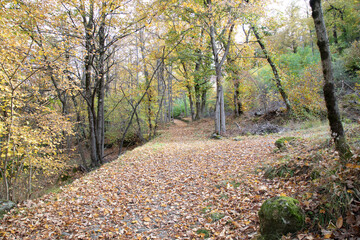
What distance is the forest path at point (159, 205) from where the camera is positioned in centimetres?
406

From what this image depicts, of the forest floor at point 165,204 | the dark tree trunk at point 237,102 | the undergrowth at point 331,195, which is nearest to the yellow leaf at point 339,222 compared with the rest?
the undergrowth at point 331,195

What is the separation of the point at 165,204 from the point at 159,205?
161 millimetres

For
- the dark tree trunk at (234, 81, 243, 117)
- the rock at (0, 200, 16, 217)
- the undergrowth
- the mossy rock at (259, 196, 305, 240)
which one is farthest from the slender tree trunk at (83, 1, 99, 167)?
the dark tree trunk at (234, 81, 243, 117)

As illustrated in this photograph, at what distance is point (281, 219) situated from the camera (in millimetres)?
2951

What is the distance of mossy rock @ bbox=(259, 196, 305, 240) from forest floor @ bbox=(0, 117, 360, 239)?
0.59ft

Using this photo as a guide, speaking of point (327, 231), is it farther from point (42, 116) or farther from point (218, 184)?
point (42, 116)

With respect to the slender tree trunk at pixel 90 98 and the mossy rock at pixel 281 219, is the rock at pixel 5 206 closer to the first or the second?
the slender tree trunk at pixel 90 98

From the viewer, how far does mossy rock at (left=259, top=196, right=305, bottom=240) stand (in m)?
2.92

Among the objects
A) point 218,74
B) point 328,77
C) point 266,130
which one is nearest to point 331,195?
point 328,77

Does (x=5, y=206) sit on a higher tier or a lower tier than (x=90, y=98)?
lower

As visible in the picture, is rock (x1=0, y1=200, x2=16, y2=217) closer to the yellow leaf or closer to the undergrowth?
the undergrowth

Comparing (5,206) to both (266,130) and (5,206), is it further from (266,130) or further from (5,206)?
(266,130)

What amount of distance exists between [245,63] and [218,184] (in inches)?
424

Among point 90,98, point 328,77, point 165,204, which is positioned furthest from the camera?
point 90,98
